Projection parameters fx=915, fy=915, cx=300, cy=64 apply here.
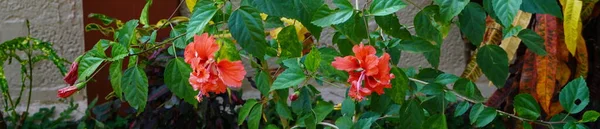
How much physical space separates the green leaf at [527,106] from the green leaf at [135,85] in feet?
2.29

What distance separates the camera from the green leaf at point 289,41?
4.93 feet

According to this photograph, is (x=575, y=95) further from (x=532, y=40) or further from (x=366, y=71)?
(x=366, y=71)

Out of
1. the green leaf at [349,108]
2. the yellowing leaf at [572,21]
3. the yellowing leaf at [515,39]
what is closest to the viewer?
the green leaf at [349,108]

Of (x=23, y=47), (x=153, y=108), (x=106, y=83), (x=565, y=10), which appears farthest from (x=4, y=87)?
(x=565, y=10)

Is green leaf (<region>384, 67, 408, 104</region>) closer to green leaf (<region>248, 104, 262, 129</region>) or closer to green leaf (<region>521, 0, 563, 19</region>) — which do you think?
green leaf (<region>521, 0, 563, 19</region>)

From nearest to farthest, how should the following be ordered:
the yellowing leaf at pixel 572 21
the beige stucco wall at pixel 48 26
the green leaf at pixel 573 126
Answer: the green leaf at pixel 573 126, the yellowing leaf at pixel 572 21, the beige stucco wall at pixel 48 26

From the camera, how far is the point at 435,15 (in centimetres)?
150

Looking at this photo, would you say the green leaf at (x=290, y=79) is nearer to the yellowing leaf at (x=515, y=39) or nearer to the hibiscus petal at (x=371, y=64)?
the hibiscus petal at (x=371, y=64)

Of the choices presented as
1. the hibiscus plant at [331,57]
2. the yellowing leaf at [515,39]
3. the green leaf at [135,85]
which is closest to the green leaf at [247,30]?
the hibiscus plant at [331,57]

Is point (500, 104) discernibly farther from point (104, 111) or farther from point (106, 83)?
point (106, 83)

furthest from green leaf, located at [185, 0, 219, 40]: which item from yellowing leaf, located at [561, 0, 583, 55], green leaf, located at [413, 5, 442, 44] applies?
yellowing leaf, located at [561, 0, 583, 55]

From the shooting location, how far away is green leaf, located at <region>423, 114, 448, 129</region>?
5.34ft

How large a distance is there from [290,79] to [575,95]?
21.0 inches

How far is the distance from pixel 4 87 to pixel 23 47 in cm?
18
